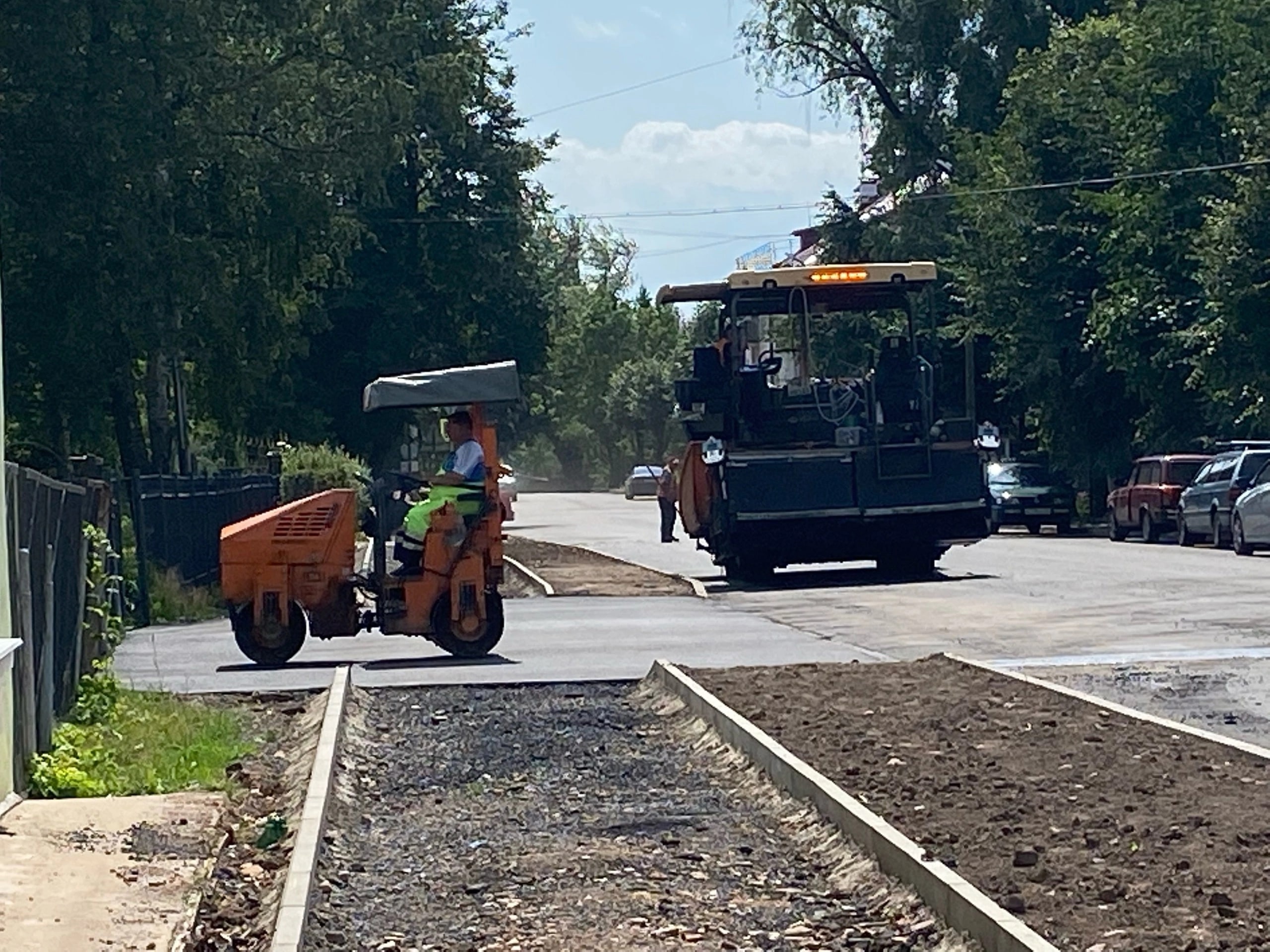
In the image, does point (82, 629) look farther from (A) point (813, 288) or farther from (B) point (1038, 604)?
(A) point (813, 288)

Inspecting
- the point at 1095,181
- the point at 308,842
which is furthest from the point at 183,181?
the point at 308,842

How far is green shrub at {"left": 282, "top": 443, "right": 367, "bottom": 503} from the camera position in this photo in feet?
139

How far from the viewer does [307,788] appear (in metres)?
10.7

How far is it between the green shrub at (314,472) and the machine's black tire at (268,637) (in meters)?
22.3

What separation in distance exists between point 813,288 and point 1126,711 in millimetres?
14383

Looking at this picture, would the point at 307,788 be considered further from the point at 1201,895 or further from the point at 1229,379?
the point at 1229,379

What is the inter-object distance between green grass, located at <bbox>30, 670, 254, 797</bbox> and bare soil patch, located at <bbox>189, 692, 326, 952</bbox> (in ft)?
0.59

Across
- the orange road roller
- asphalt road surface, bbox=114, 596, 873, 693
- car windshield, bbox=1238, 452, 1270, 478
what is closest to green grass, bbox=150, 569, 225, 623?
asphalt road surface, bbox=114, 596, 873, 693

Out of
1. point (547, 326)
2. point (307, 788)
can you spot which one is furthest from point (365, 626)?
point (547, 326)

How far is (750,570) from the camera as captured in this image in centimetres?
2722

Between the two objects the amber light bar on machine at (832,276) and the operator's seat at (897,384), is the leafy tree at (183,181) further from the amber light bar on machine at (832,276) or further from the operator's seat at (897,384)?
the operator's seat at (897,384)

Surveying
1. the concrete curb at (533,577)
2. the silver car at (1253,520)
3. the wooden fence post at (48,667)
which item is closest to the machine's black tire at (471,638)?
the wooden fence post at (48,667)

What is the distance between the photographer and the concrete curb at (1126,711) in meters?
10.7

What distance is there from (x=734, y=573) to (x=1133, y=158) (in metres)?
24.6
